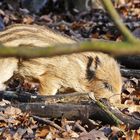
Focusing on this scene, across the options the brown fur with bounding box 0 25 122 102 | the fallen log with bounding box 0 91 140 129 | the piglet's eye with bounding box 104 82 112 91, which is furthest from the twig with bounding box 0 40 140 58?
the piglet's eye with bounding box 104 82 112 91

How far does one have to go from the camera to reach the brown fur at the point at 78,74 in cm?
722

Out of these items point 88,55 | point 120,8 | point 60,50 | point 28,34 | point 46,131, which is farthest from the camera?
point 120,8

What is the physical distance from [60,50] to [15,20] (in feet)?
28.8

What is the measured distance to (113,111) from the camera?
5.54 metres

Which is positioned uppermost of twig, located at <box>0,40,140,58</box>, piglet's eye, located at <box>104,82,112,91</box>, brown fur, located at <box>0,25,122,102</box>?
twig, located at <box>0,40,140,58</box>

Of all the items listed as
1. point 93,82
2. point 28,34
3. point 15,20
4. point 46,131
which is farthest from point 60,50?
point 15,20

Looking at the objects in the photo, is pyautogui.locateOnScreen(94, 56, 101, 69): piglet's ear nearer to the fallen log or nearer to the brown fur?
the brown fur

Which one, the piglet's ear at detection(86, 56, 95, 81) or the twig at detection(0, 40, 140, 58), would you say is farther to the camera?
the piglet's ear at detection(86, 56, 95, 81)

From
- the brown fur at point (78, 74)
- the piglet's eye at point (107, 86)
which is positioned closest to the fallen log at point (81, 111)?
the brown fur at point (78, 74)

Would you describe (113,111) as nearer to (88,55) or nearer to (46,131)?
(46,131)

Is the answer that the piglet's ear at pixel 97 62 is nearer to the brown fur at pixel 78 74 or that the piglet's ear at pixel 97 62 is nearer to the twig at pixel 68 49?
the brown fur at pixel 78 74

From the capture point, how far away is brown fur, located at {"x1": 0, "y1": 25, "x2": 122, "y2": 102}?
7.22m

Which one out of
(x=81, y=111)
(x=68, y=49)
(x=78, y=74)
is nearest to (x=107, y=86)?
(x=78, y=74)

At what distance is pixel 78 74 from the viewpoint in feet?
24.2
